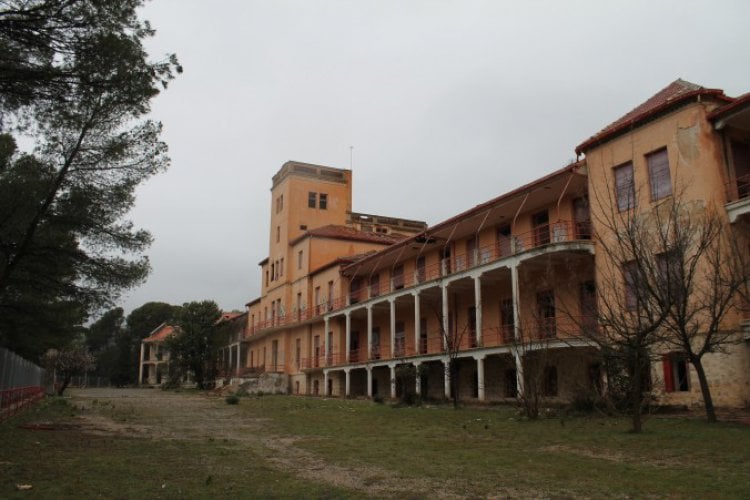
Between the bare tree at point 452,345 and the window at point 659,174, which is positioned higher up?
the window at point 659,174

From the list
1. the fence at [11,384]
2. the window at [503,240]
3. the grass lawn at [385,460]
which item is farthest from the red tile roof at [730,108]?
the fence at [11,384]

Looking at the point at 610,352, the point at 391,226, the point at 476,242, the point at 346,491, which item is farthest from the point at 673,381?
the point at 391,226

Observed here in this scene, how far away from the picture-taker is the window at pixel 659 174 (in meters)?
18.9

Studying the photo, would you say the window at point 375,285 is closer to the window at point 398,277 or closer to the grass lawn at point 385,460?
the window at point 398,277

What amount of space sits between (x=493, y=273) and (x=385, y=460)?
16469mm

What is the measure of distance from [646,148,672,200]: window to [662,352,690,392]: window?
4.80 meters

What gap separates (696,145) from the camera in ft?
59.1

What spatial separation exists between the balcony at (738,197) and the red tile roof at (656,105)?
2440 millimetres

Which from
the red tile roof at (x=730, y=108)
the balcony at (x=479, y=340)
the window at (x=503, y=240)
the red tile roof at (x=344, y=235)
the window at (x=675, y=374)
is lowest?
the window at (x=675, y=374)

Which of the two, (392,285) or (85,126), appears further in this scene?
(392,285)

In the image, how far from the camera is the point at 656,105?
19.6 m

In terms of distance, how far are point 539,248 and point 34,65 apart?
654 inches

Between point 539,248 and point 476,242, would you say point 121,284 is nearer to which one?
point 539,248

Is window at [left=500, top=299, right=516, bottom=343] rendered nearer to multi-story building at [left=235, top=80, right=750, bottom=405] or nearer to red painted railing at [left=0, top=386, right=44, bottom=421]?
multi-story building at [left=235, top=80, right=750, bottom=405]
